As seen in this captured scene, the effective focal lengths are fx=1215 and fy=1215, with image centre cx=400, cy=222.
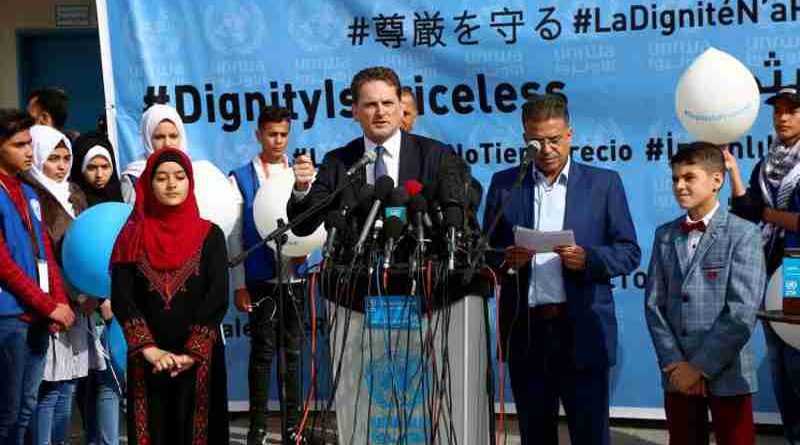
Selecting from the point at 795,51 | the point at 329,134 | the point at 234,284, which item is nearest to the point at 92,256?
the point at 234,284

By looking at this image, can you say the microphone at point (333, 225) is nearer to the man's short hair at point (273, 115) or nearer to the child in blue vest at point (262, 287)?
the child in blue vest at point (262, 287)

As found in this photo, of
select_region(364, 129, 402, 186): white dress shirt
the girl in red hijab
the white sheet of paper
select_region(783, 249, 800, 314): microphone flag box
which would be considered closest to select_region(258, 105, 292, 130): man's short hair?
the girl in red hijab

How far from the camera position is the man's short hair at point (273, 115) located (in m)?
6.46

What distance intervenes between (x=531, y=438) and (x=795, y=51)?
110 inches

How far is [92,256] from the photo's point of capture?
18.5 ft

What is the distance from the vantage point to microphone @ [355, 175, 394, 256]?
3.94 m

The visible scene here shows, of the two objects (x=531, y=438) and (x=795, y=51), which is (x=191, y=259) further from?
(x=795, y=51)

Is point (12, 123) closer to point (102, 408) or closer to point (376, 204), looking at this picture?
point (102, 408)

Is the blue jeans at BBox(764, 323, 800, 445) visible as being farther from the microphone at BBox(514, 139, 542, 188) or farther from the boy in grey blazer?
the microphone at BBox(514, 139, 542, 188)

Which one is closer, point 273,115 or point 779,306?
point 779,306

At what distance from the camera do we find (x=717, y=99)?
17.8ft

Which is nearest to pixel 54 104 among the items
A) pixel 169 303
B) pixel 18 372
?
pixel 18 372

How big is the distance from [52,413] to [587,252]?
2832mm

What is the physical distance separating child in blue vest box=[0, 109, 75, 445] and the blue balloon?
9 cm
